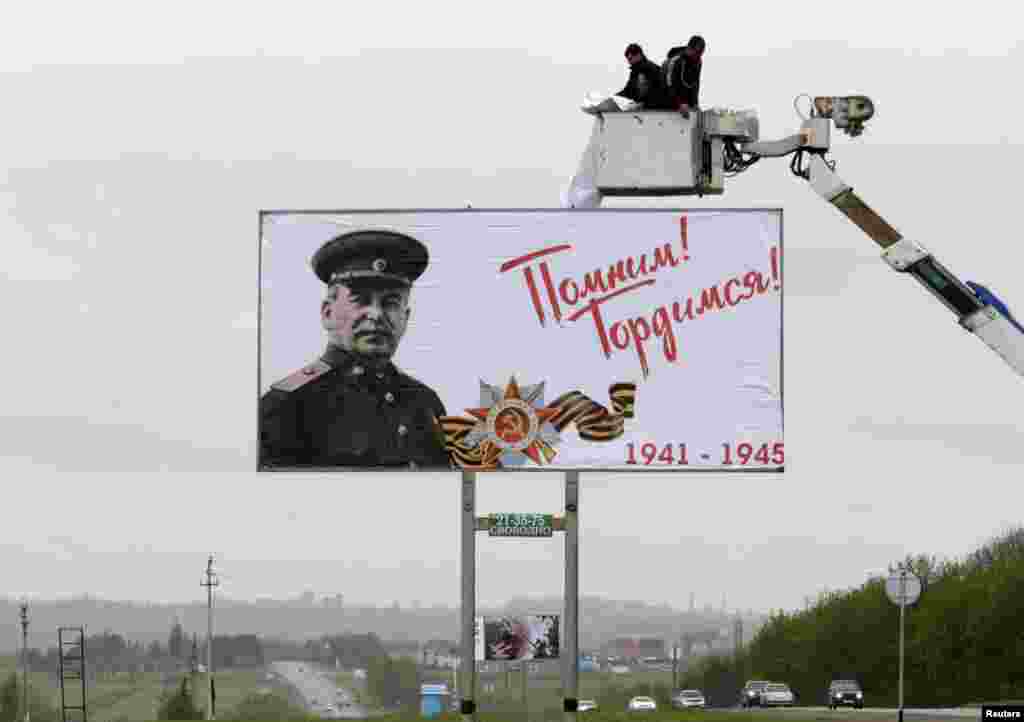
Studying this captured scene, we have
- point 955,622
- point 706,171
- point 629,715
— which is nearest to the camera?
point 706,171

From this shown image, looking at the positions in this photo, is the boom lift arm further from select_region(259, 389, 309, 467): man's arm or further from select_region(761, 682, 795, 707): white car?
select_region(761, 682, 795, 707): white car

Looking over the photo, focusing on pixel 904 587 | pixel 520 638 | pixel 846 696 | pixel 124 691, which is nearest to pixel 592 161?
pixel 520 638

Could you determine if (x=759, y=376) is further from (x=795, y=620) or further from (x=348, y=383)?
(x=795, y=620)

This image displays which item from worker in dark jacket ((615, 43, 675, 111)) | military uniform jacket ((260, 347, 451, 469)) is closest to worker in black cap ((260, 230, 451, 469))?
military uniform jacket ((260, 347, 451, 469))

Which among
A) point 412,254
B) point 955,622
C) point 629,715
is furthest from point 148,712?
point 412,254

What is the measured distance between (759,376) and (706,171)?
13.5 feet

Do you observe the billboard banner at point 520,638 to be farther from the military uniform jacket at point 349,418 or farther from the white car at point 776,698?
the white car at point 776,698

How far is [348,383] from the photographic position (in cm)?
3425

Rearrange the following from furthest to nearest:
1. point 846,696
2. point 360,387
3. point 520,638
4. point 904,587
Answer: point 846,696, point 904,587, point 520,638, point 360,387

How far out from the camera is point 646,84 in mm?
30625

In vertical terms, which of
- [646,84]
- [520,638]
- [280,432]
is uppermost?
[646,84]

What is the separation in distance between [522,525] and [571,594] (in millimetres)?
1405

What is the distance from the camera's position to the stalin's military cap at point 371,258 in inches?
1341

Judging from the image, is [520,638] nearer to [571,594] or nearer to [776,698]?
[571,594]
